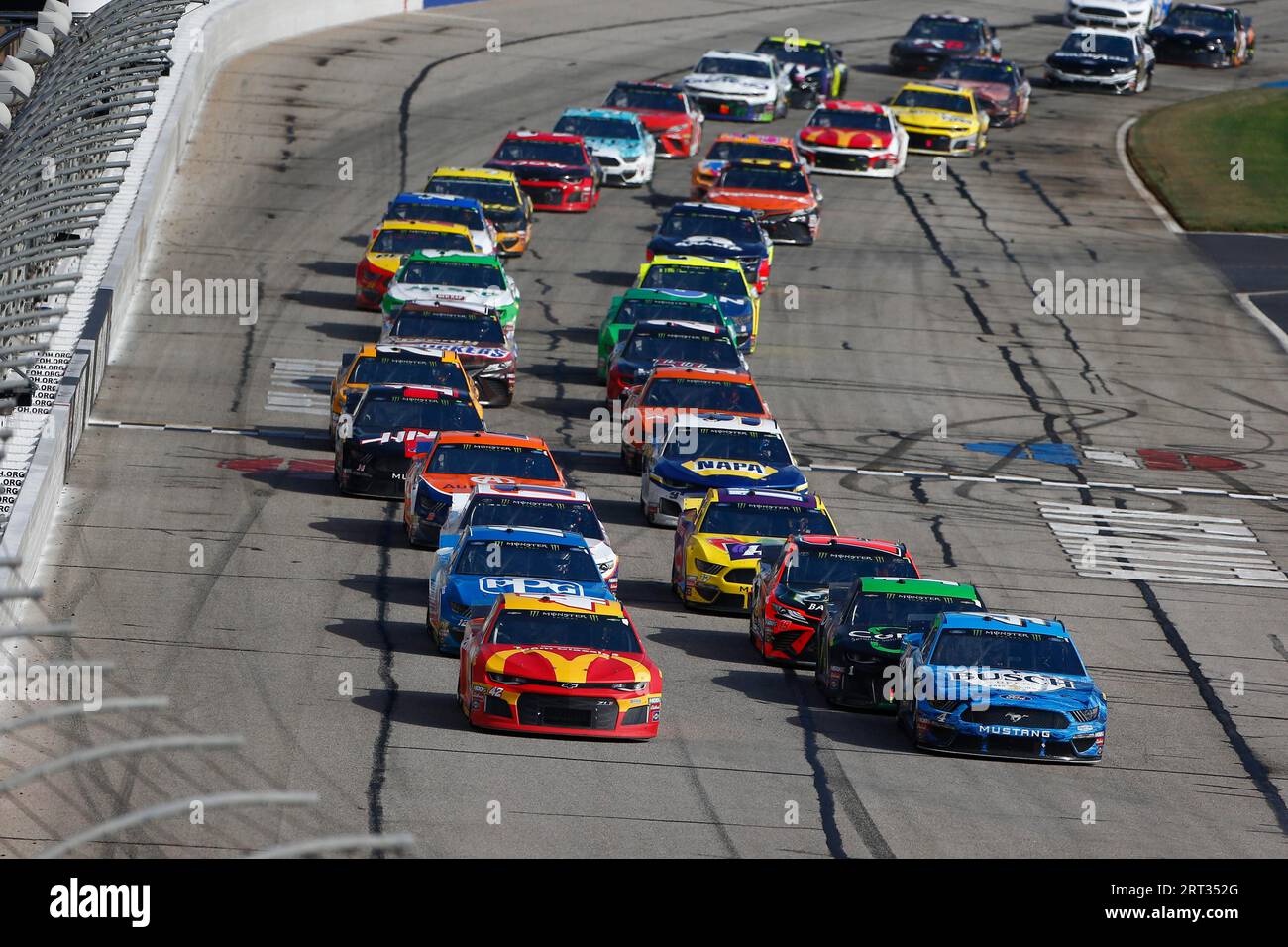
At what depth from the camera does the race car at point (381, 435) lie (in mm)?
27891

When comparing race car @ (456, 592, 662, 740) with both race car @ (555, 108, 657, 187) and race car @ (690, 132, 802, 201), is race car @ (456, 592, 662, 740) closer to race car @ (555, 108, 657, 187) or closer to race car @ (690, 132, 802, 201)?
race car @ (690, 132, 802, 201)

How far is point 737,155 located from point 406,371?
55.5 ft

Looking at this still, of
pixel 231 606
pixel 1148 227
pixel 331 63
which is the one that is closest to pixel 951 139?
pixel 1148 227

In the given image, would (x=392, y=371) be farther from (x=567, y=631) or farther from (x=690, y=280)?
(x=567, y=631)

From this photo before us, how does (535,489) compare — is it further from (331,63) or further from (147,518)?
(331,63)

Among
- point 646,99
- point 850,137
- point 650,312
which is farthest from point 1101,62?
point 650,312

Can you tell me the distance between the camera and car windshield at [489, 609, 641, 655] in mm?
19250

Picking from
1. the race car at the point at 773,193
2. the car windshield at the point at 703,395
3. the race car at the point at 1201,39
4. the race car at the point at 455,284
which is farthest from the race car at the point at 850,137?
the race car at the point at 1201,39

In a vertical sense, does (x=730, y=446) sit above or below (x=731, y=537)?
below

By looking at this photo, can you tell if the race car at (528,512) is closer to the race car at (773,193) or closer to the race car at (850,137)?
the race car at (773,193)

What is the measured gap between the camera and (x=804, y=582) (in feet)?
73.7

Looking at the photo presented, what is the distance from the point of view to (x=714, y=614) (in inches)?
965

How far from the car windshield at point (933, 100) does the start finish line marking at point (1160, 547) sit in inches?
987

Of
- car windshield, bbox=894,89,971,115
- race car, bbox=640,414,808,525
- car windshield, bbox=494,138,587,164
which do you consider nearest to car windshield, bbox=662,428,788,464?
race car, bbox=640,414,808,525
